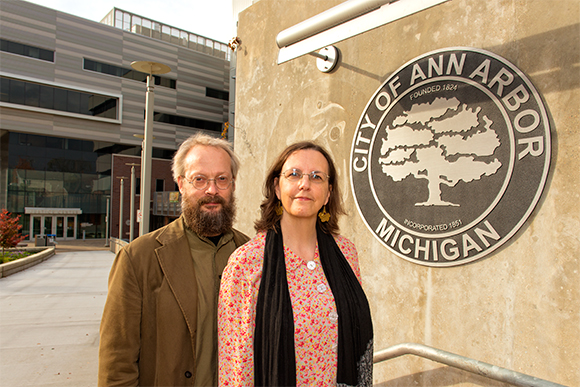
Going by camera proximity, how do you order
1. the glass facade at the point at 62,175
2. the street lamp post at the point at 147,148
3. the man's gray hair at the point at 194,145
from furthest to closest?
the glass facade at the point at 62,175
the street lamp post at the point at 147,148
the man's gray hair at the point at 194,145

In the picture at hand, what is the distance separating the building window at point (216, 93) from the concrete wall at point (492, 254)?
34.8 metres

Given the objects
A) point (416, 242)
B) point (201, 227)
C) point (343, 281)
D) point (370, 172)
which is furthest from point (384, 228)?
point (201, 227)

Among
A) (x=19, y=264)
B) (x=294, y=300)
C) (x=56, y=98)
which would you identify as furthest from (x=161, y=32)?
(x=294, y=300)

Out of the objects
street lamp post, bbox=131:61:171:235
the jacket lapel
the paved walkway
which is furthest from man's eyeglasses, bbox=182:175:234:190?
street lamp post, bbox=131:61:171:235

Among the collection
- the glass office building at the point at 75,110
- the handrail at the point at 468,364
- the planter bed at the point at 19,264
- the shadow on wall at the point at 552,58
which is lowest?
the planter bed at the point at 19,264

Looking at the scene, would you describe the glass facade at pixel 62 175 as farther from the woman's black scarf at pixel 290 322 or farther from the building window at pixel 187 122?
the woman's black scarf at pixel 290 322

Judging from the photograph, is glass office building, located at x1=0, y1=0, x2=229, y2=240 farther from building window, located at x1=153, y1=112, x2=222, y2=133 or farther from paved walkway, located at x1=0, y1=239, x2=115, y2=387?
paved walkway, located at x1=0, y1=239, x2=115, y2=387

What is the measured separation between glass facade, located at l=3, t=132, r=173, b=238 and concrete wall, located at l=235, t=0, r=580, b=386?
106 feet

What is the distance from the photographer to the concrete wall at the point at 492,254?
2.27m

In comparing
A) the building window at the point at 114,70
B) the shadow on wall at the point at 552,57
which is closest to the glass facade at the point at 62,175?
the building window at the point at 114,70

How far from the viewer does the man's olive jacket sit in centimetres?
170

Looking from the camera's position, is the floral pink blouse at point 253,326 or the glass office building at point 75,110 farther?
the glass office building at point 75,110

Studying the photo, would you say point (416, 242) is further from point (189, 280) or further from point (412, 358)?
point (189, 280)

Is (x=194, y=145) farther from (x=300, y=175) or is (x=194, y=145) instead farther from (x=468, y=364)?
(x=468, y=364)
